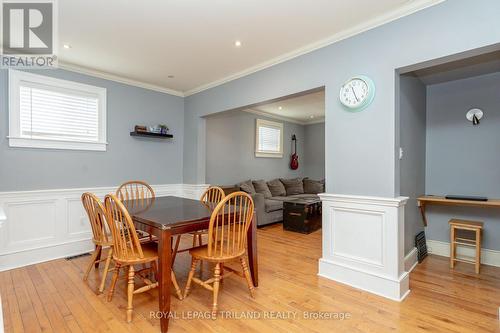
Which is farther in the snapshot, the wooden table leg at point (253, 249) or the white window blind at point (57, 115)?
the white window blind at point (57, 115)

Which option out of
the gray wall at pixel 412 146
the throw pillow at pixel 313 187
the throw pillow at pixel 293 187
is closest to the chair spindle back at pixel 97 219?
the gray wall at pixel 412 146

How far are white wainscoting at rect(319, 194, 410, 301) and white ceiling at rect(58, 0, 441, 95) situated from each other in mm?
1673

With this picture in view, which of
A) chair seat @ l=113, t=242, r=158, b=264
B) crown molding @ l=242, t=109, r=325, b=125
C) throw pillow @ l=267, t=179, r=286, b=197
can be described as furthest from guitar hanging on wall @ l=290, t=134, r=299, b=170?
chair seat @ l=113, t=242, r=158, b=264

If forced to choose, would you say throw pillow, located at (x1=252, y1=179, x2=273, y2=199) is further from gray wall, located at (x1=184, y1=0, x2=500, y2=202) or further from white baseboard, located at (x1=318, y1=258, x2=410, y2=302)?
white baseboard, located at (x1=318, y1=258, x2=410, y2=302)

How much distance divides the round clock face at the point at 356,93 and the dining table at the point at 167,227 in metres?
1.51

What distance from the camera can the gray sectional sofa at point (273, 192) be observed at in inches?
201

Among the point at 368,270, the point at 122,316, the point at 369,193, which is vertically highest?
the point at 369,193

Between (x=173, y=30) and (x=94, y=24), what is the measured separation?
733mm

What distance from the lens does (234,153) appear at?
586 cm

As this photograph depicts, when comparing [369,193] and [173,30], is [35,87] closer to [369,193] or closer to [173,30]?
[173,30]

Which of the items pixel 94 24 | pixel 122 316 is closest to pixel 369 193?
pixel 122 316

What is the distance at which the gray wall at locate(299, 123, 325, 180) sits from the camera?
24.1ft

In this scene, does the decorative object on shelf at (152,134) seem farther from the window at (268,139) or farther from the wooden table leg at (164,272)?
the wooden table leg at (164,272)

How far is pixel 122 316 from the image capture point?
2.07 meters
